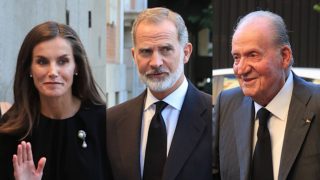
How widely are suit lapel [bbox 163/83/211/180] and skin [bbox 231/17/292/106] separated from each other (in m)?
0.38

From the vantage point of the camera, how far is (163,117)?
6.62 feet

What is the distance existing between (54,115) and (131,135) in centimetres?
44

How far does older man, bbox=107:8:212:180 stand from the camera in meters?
1.94

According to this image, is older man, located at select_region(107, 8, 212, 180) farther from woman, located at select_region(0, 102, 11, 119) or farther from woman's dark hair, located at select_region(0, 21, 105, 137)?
woman, located at select_region(0, 102, 11, 119)

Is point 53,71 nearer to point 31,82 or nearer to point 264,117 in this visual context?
point 31,82

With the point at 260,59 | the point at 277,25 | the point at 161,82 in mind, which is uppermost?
the point at 277,25

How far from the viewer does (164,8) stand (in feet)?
6.62

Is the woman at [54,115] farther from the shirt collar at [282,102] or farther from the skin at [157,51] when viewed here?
the shirt collar at [282,102]

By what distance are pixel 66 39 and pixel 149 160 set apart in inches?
25.7

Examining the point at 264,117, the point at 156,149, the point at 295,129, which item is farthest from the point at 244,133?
the point at 156,149

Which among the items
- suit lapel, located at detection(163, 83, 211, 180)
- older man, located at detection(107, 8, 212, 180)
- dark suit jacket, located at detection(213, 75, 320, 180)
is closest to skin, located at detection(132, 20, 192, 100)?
older man, located at detection(107, 8, 212, 180)

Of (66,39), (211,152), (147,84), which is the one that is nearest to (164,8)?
(147,84)

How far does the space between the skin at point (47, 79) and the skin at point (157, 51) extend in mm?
326

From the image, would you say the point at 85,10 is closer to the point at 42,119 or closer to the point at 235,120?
the point at 42,119
